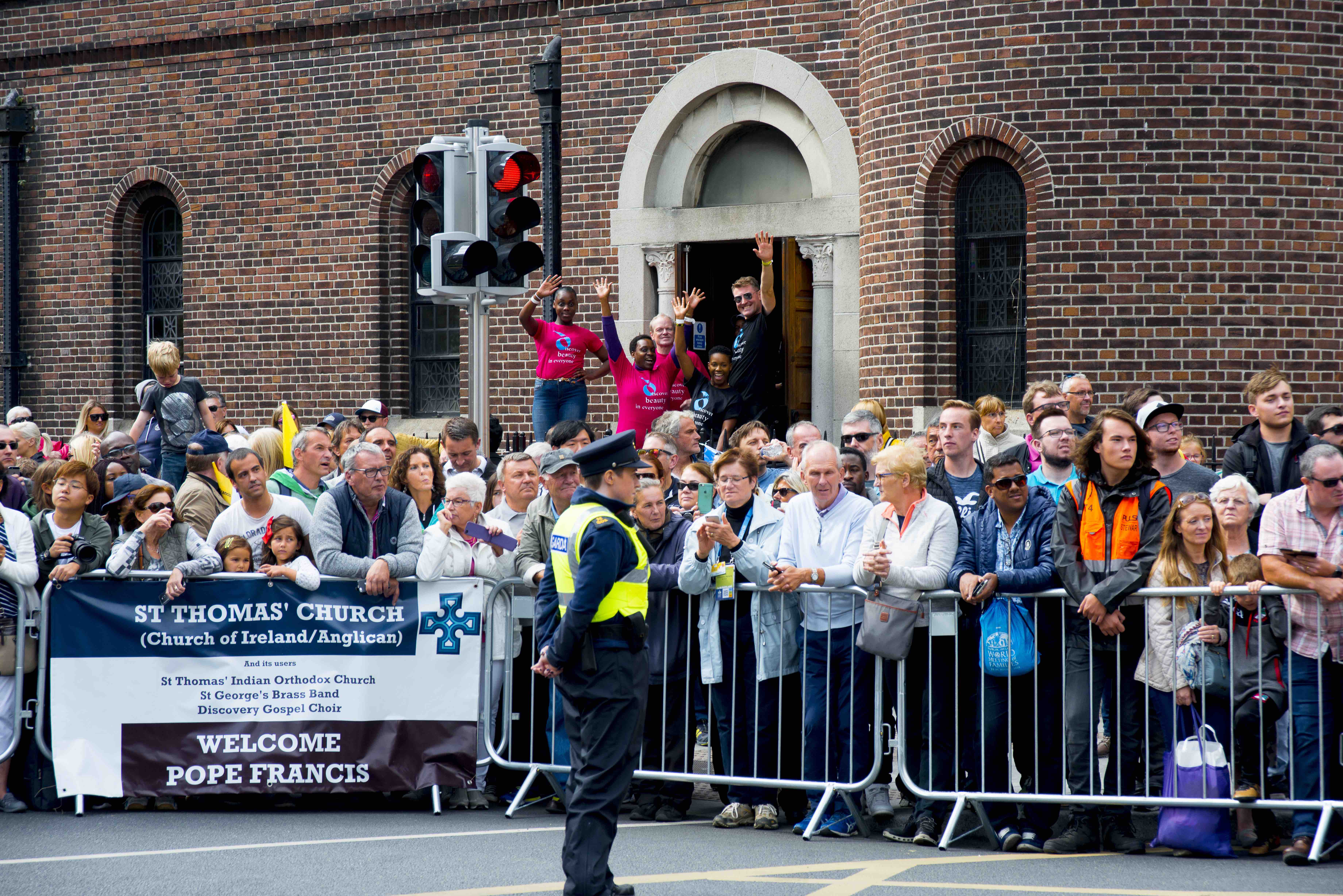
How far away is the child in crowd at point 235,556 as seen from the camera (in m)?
8.41

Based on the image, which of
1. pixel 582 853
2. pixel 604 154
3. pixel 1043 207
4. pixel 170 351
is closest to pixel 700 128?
pixel 604 154

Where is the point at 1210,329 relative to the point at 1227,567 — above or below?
above

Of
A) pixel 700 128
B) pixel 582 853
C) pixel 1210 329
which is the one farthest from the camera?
pixel 700 128

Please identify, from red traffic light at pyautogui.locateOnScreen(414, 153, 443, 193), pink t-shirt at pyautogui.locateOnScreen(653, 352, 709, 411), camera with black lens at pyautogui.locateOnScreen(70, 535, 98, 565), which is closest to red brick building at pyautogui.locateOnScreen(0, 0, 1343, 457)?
pink t-shirt at pyautogui.locateOnScreen(653, 352, 709, 411)

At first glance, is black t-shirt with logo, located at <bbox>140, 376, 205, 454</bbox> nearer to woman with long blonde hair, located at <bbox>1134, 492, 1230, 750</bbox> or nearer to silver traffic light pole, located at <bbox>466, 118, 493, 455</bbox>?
silver traffic light pole, located at <bbox>466, 118, 493, 455</bbox>

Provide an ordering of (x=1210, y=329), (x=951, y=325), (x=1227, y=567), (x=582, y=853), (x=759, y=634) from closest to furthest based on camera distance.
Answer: (x=582, y=853) < (x=1227, y=567) < (x=759, y=634) < (x=1210, y=329) < (x=951, y=325)

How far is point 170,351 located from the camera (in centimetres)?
1406

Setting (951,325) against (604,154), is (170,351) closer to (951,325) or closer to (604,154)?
(604,154)

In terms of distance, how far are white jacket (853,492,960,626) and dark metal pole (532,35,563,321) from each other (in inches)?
353

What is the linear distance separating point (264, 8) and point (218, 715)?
11.6 metres

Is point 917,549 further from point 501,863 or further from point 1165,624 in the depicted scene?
point 501,863

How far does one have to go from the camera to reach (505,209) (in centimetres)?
976

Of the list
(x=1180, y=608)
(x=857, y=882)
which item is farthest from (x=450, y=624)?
(x=1180, y=608)

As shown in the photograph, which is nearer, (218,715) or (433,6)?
(218,715)
